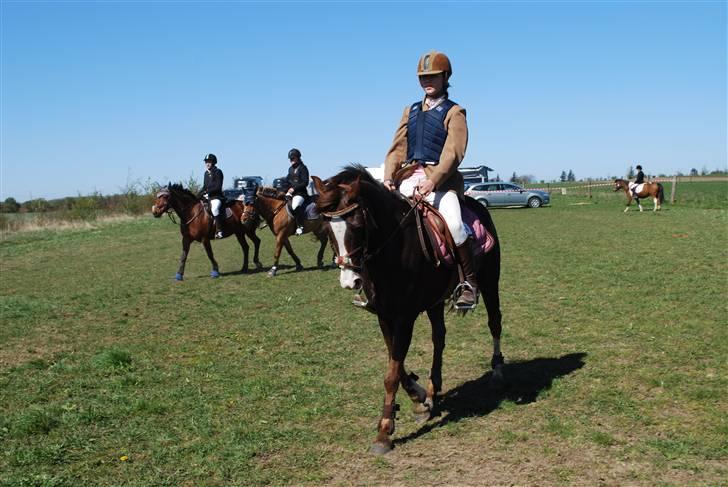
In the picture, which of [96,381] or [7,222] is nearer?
[96,381]

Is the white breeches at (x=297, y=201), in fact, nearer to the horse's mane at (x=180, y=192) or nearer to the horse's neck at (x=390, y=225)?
the horse's mane at (x=180, y=192)

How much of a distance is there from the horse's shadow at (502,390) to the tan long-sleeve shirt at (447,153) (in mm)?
2072

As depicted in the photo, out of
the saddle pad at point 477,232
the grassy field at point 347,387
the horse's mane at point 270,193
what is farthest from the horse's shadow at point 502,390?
the horse's mane at point 270,193

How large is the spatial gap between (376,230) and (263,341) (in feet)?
15.1

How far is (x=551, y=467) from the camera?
464 centimetres

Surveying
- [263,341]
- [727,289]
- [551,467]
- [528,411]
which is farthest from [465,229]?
[727,289]

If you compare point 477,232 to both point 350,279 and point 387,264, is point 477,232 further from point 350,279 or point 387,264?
point 350,279

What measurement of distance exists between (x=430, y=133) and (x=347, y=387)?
2856 millimetres

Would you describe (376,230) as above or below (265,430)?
above

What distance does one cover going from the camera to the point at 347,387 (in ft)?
22.3

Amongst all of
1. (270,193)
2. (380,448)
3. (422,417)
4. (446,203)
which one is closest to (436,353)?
(422,417)

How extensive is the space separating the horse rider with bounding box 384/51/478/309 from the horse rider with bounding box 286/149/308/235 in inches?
387

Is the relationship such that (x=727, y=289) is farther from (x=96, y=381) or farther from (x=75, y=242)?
(x=75, y=242)

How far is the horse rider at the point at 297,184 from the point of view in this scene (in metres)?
15.8
